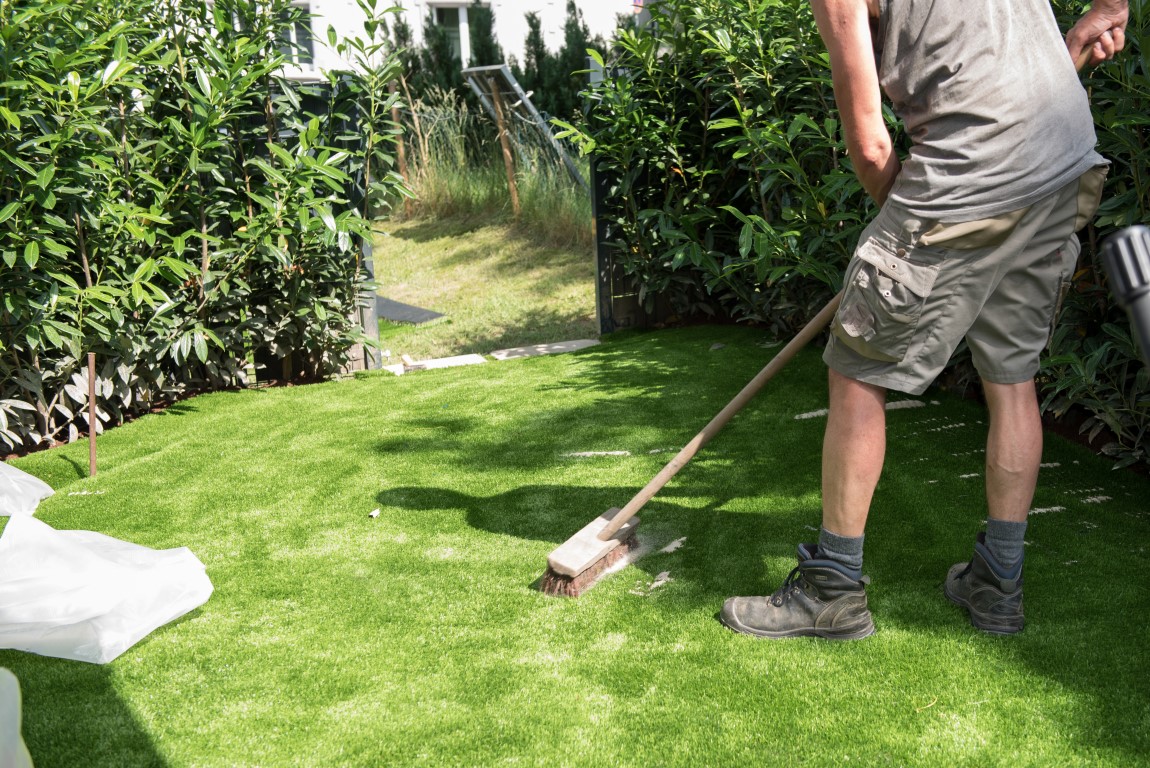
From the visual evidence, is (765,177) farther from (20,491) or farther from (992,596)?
(20,491)

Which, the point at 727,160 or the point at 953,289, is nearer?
the point at 953,289

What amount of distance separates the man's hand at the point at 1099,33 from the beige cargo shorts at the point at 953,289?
0.35m

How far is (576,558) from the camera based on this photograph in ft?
8.84

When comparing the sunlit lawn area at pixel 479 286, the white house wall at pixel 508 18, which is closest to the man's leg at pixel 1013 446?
the sunlit lawn area at pixel 479 286

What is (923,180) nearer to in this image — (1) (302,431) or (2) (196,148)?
(1) (302,431)

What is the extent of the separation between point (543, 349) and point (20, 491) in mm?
3325

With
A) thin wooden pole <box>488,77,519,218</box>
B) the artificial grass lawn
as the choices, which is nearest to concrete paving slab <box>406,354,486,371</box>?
the artificial grass lawn

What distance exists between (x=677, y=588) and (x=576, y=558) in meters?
0.29

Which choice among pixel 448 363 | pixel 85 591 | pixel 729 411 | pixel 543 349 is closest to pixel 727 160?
Answer: pixel 543 349

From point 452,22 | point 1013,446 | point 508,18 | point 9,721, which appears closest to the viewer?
point 9,721

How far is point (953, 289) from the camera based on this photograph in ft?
6.98

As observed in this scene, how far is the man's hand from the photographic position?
2332mm

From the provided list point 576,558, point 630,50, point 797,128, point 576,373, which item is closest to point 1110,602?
point 576,558

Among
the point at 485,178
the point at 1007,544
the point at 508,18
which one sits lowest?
the point at 1007,544
